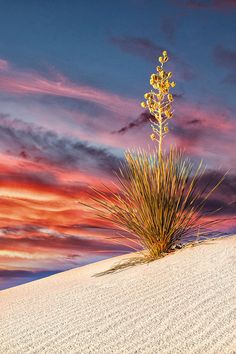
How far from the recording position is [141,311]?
4.26 m

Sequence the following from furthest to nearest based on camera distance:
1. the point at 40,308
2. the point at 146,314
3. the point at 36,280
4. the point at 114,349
→ the point at 36,280
the point at 40,308
the point at 146,314
the point at 114,349

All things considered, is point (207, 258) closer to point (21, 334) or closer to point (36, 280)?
point (21, 334)

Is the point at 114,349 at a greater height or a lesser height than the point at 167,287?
lesser

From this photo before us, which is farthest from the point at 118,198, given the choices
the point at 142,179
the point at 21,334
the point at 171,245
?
the point at 21,334

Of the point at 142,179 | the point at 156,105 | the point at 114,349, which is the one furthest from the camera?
the point at 156,105

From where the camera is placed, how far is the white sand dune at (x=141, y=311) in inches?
143

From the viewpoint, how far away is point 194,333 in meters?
3.63

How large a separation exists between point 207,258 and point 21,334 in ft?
6.47

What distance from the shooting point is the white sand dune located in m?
3.63

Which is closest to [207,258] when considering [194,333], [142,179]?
[142,179]

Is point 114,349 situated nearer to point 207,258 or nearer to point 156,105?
point 207,258

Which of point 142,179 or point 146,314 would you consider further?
point 142,179

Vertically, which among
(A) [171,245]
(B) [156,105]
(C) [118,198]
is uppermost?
(B) [156,105]

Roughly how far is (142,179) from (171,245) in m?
0.82
